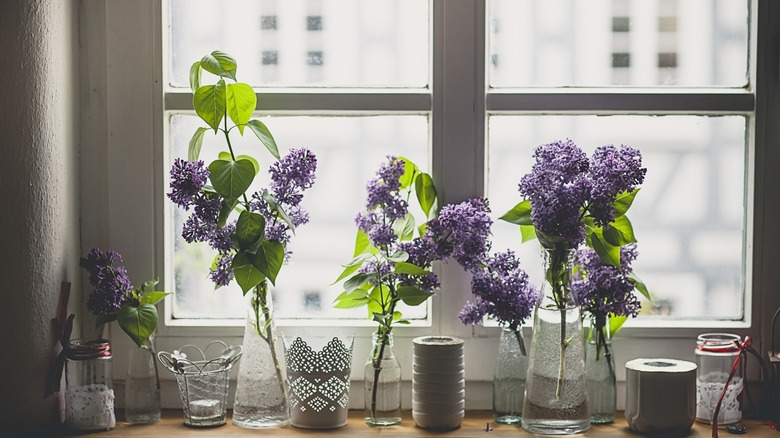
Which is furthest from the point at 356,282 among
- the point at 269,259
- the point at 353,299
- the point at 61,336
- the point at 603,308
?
the point at 61,336

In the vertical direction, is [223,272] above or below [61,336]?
above

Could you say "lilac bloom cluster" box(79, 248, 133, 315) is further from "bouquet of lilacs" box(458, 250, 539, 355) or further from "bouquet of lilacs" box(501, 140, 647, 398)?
"bouquet of lilacs" box(501, 140, 647, 398)

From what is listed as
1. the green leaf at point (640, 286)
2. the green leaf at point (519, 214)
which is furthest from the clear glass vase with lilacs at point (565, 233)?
the green leaf at point (640, 286)

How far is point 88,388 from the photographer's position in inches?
65.8

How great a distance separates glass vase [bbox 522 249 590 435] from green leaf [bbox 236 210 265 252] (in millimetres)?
549

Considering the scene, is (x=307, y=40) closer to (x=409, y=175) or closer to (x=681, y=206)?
(x=409, y=175)

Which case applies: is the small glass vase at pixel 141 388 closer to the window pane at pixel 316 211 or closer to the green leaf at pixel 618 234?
the window pane at pixel 316 211

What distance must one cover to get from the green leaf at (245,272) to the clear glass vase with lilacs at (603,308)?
62 cm

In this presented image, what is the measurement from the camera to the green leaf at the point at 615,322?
176cm

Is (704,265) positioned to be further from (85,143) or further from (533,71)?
(85,143)

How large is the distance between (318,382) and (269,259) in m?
0.27

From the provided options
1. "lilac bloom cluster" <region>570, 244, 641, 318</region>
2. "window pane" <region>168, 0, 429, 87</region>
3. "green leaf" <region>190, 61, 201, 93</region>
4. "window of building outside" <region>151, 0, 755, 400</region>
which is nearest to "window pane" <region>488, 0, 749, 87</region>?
"window of building outside" <region>151, 0, 755, 400</region>

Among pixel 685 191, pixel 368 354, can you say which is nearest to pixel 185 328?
pixel 368 354

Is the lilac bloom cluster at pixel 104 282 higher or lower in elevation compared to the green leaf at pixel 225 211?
lower
